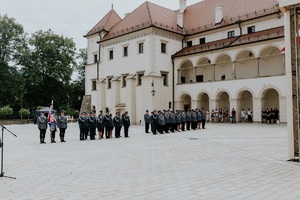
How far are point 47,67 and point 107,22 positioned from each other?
14.3 metres

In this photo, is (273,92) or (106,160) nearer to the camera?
(106,160)

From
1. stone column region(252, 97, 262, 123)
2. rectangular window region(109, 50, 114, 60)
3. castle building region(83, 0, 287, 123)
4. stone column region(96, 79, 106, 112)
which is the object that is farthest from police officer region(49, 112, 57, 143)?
rectangular window region(109, 50, 114, 60)

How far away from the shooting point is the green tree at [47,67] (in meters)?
52.6

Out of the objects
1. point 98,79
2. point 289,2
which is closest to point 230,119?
point 98,79

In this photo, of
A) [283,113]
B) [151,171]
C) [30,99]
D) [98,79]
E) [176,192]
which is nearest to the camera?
[176,192]

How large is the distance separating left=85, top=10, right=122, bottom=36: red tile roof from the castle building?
18.0 inches

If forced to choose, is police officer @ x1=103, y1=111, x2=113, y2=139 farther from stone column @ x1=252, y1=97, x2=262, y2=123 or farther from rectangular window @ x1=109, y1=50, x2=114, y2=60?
rectangular window @ x1=109, y1=50, x2=114, y2=60

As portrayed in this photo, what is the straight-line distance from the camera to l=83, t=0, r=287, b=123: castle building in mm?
33562

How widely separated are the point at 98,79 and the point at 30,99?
17370 millimetres

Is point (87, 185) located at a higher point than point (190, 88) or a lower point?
lower

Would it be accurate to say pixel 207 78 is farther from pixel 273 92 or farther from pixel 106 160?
pixel 106 160

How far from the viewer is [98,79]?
4397 cm

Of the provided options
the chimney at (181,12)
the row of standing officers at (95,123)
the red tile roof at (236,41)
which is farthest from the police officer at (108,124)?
the chimney at (181,12)

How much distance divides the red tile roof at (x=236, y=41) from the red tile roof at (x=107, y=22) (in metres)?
11.9
